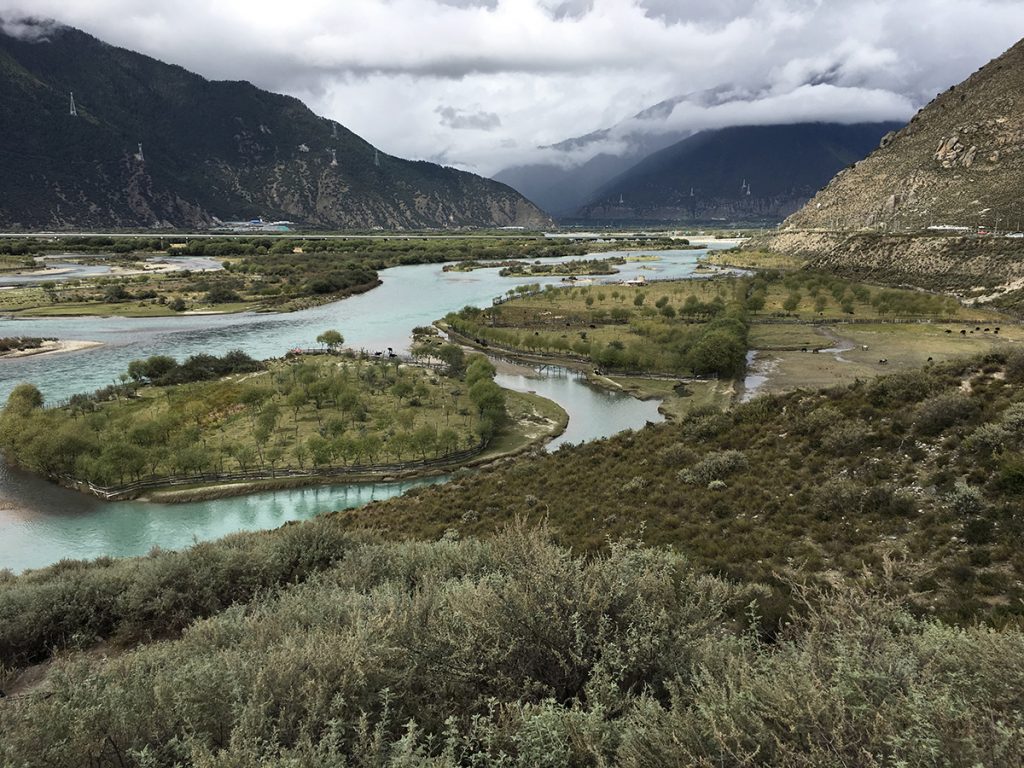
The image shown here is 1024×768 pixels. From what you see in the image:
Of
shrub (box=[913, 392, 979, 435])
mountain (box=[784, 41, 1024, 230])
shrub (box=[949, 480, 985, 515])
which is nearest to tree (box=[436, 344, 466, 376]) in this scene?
shrub (box=[913, 392, 979, 435])

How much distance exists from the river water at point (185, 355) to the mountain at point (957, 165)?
8966 centimetres

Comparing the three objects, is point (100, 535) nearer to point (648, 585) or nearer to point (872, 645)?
point (648, 585)

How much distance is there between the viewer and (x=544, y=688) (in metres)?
7.08

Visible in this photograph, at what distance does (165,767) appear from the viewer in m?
6.25

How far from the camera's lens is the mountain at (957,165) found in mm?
105312

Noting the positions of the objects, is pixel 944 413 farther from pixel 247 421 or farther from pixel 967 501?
pixel 247 421

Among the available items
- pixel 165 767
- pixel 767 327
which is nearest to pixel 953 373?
pixel 165 767

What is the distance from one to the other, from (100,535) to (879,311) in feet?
299

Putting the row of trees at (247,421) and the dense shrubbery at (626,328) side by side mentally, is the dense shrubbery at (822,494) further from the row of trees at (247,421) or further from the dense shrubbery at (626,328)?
the dense shrubbery at (626,328)

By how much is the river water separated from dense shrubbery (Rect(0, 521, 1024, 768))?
1097cm

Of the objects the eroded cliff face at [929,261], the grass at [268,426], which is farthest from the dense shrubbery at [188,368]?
the eroded cliff face at [929,261]

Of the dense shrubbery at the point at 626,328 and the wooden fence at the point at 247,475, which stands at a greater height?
the dense shrubbery at the point at 626,328

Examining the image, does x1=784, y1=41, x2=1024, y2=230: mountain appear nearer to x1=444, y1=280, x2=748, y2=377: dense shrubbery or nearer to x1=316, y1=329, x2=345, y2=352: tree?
x1=444, y1=280, x2=748, y2=377: dense shrubbery

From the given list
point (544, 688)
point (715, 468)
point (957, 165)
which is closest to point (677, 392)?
point (715, 468)
